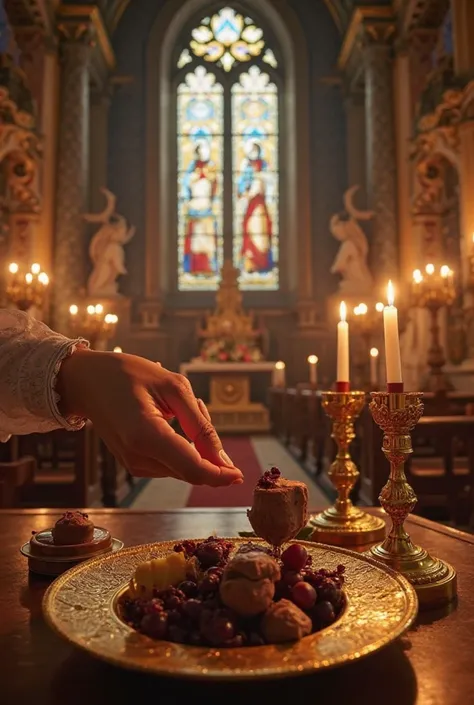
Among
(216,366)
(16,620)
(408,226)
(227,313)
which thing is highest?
(408,226)

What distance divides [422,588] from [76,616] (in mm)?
567

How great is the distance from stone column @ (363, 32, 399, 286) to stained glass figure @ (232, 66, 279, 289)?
3.04 metres

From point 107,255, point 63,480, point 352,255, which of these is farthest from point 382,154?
point 63,480

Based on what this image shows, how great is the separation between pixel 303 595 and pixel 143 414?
0.33 m

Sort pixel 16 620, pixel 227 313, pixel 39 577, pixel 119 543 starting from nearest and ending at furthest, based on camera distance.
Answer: pixel 16 620
pixel 39 577
pixel 119 543
pixel 227 313

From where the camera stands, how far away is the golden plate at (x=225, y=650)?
2.24 feet

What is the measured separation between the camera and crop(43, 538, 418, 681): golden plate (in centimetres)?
68

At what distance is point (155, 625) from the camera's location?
0.77 meters

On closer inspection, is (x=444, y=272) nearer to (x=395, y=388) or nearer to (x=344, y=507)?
(x=344, y=507)

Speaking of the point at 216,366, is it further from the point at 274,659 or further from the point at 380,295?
the point at 274,659

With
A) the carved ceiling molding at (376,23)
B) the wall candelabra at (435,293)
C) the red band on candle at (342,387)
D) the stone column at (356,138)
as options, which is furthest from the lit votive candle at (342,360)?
the stone column at (356,138)

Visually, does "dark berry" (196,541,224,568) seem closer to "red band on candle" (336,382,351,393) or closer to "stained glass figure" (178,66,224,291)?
"red band on candle" (336,382,351,393)

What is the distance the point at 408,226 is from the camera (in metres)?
10.4

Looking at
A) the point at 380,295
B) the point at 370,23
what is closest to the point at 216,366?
the point at 380,295
